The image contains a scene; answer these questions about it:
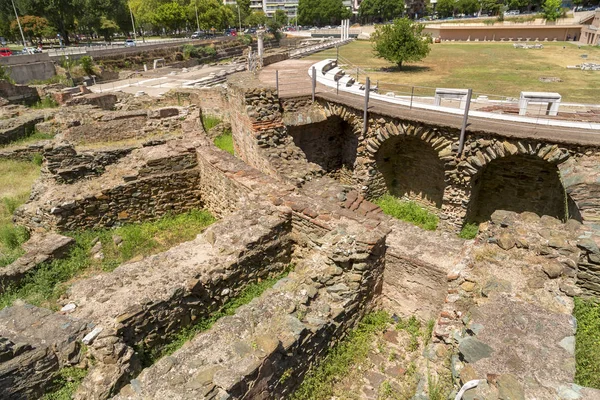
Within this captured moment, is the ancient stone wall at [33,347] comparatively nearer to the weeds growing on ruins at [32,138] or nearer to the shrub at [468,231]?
the shrub at [468,231]

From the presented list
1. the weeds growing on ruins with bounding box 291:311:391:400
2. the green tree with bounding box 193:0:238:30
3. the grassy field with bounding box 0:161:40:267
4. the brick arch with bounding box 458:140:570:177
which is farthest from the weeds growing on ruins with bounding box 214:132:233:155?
the green tree with bounding box 193:0:238:30

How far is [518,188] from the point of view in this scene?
11.2 metres

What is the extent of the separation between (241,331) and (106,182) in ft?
20.8

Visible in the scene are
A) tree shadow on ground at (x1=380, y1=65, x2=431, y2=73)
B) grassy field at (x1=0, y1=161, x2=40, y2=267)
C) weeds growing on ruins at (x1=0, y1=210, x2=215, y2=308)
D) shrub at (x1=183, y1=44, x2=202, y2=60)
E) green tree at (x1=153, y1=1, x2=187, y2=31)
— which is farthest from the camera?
green tree at (x1=153, y1=1, x2=187, y2=31)

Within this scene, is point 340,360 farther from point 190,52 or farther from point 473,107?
point 190,52

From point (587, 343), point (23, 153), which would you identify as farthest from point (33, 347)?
point (23, 153)

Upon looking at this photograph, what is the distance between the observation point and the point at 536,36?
6216cm

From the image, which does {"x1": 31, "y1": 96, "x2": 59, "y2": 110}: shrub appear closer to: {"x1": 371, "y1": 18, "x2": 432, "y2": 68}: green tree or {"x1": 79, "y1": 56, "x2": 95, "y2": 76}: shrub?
{"x1": 79, "y1": 56, "x2": 95, "y2": 76}: shrub

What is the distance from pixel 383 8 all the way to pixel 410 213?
322 feet

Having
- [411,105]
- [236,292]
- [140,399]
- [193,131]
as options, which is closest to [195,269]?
[236,292]

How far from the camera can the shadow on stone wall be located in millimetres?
10562

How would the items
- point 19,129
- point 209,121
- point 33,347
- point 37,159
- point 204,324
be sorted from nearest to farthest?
point 33,347 → point 204,324 → point 37,159 → point 19,129 → point 209,121

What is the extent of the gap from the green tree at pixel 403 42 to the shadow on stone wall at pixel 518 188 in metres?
21.6

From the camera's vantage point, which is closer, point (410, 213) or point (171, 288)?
point (171, 288)
